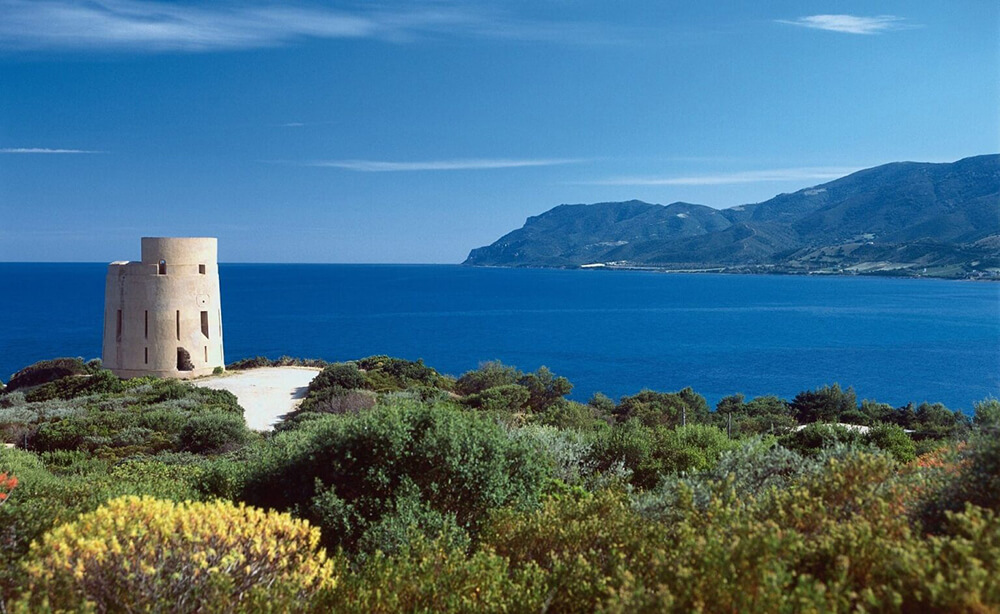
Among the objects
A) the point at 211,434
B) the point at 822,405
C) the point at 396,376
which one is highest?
the point at 211,434

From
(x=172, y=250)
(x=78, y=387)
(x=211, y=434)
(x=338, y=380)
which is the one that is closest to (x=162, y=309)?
(x=172, y=250)

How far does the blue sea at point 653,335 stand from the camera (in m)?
56.2

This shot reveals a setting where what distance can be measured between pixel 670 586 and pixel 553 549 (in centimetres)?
205

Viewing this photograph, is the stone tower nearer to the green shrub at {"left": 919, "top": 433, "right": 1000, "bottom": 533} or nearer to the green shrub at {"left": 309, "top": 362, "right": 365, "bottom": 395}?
the green shrub at {"left": 309, "top": 362, "right": 365, "bottom": 395}

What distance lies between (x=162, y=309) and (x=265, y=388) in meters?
5.25

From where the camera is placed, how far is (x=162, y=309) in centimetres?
2805

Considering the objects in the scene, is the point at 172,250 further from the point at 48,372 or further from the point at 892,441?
the point at 892,441

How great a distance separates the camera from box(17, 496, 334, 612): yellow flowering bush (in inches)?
191

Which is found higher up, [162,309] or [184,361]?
Answer: [162,309]

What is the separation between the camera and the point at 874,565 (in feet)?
13.5

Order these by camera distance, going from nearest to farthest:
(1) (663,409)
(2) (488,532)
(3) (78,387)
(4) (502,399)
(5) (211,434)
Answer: (2) (488,532) < (5) (211,434) < (4) (502,399) < (3) (78,387) < (1) (663,409)

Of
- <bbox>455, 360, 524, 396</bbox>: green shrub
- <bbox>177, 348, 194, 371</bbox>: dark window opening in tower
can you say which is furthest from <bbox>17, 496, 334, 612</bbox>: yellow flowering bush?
<bbox>177, 348, 194, 371</bbox>: dark window opening in tower

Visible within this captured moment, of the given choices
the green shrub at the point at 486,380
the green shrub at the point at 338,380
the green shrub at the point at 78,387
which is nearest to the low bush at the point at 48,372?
the green shrub at the point at 78,387

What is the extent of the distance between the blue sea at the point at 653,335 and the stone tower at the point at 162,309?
28.1 meters
